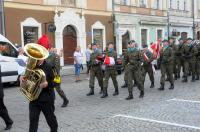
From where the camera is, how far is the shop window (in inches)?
888

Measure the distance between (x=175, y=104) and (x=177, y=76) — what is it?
654 cm

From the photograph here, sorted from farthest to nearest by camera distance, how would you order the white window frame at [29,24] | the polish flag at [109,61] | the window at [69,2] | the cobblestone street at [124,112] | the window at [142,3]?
the window at [142,3], the window at [69,2], the white window frame at [29,24], the polish flag at [109,61], the cobblestone street at [124,112]

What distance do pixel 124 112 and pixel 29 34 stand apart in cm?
1460

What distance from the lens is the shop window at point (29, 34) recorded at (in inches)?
888

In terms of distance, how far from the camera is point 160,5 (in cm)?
3538

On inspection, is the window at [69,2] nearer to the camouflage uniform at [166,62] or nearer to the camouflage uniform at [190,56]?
the camouflage uniform at [190,56]

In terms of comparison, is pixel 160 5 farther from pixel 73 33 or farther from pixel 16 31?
pixel 16 31

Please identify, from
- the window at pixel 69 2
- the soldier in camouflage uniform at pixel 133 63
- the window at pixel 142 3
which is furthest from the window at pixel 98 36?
the soldier in camouflage uniform at pixel 133 63

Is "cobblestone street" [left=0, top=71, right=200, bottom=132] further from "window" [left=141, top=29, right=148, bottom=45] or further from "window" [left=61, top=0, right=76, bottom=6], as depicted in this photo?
"window" [left=141, top=29, right=148, bottom=45]

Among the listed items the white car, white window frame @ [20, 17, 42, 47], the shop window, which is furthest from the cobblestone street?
the shop window

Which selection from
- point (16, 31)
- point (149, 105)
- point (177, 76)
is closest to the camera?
point (149, 105)

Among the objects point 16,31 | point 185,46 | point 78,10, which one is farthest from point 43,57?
point 78,10

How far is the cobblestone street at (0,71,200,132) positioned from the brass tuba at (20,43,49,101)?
1964 millimetres

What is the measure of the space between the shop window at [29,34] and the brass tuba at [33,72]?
17.1 meters
